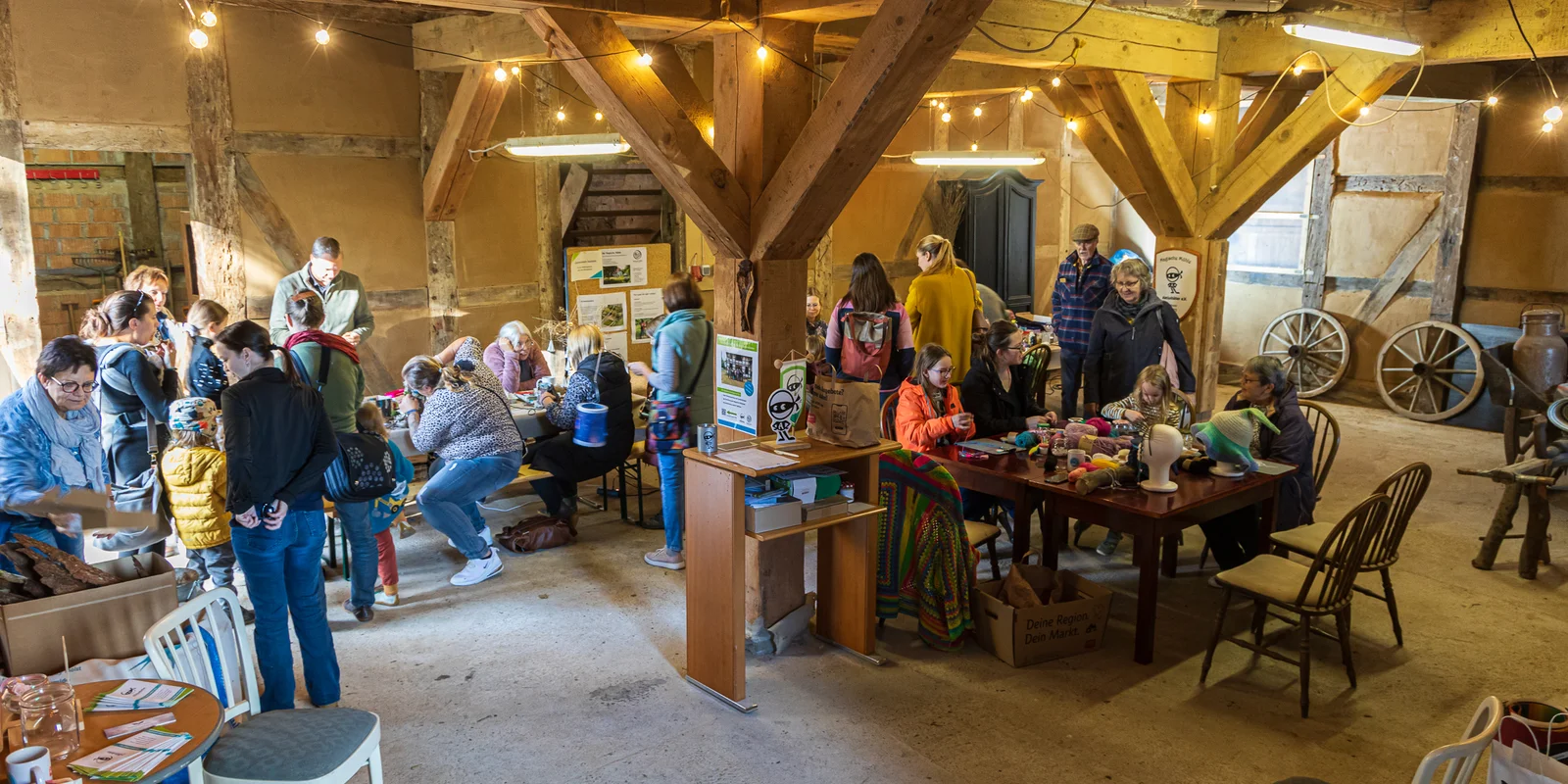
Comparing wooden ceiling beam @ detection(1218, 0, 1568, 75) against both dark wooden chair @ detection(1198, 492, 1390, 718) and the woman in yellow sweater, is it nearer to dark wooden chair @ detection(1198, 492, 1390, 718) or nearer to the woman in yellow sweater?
the woman in yellow sweater

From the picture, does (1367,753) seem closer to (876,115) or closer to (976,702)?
(976,702)

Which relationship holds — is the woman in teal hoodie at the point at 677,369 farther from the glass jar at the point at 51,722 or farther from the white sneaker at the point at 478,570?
the glass jar at the point at 51,722

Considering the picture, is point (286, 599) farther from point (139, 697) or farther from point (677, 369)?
point (677, 369)

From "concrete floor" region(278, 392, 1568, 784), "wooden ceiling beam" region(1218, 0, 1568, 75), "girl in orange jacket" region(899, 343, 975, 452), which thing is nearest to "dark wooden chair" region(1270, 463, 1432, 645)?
"concrete floor" region(278, 392, 1568, 784)

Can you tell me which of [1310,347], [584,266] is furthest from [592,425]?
[1310,347]

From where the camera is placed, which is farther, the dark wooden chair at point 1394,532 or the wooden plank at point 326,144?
the wooden plank at point 326,144

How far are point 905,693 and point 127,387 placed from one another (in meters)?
Result: 4.15

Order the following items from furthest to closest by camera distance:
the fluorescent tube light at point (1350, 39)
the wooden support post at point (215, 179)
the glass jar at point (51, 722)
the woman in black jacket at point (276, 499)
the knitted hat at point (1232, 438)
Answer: the wooden support post at point (215, 179) < the fluorescent tube light at point (1350, 39) < the knitted hat at point (1232, 438) < the woman in black jacket at point (276, 499) < the glass jar at point (51, 722)

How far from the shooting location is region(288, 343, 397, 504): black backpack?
16.1 ft

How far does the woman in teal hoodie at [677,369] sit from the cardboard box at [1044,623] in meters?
1.89

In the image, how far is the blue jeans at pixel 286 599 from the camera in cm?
421

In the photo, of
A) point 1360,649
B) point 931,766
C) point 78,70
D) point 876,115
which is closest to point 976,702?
point 931,766

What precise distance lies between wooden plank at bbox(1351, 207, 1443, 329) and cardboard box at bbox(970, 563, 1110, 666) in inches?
297

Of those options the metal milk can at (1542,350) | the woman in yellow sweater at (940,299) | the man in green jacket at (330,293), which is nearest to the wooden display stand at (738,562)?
the woman in yellow sweater at (940,299)
